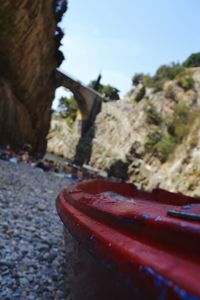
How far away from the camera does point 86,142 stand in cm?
4597

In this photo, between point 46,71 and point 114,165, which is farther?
point 114,165

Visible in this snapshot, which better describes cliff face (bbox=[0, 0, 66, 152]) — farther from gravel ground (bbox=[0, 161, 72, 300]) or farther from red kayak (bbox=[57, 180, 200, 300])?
red kayak (bbox=[57, 180, 200, 300])

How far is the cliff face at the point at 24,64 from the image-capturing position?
18.4 metres

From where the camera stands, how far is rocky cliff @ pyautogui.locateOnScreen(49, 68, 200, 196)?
32.9m

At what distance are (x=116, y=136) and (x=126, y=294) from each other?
40.0 metres

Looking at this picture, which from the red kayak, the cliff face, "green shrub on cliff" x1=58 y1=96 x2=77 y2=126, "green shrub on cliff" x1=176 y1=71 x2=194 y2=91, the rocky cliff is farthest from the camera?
"green shrub on cliff" x1=58 y1=96 x2=77 y2=126

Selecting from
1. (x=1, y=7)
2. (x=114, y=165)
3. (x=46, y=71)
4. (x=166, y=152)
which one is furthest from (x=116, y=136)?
(x=1, y=7)

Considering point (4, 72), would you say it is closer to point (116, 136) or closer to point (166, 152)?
point (166, 152)

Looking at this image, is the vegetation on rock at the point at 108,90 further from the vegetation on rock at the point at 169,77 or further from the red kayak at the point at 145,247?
the red kayak at the point at 145,247

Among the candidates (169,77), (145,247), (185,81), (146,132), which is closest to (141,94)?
(169,77)

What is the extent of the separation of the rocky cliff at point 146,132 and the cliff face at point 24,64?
11207 millimetres

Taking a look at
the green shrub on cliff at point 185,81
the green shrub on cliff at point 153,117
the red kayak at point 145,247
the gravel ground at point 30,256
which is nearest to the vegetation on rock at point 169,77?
the green shrub on cliff at point 185,81

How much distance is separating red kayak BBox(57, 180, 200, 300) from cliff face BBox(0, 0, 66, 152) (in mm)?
16647

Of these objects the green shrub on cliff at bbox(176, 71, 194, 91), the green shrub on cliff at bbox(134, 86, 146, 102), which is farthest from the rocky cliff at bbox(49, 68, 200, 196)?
the green shrub on cliff at bbox(134, 86, 146, 102)
